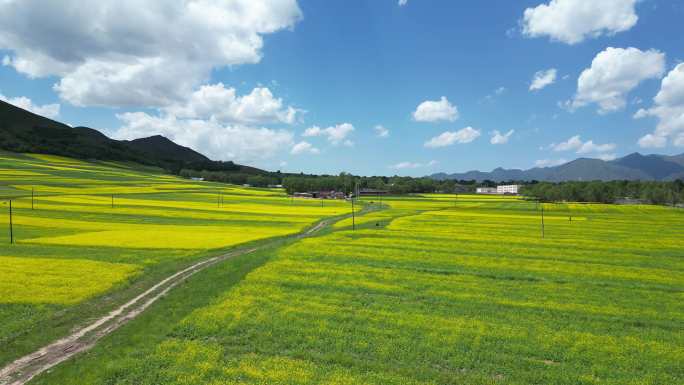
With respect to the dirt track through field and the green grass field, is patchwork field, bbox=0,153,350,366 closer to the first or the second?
the green grass field

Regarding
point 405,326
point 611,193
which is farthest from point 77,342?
point 611,193

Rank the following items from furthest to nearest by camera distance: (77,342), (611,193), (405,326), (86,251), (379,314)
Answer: (611,193), (86,251), (379,314), (405,326), (77,342)

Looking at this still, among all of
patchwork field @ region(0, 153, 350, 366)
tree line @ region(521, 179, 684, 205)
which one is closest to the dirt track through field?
patchwork field @ region(0, 153, 350, 366)

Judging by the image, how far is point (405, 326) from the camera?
56.2ft

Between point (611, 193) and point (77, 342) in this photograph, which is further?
point (611, 193)

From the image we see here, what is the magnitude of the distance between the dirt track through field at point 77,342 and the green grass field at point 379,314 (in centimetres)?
70

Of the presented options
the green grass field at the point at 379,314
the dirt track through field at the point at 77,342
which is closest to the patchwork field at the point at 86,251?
the green grass field at the point at 379,314

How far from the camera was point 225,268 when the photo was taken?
28.5 meters

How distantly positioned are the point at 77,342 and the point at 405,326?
48.2 ft

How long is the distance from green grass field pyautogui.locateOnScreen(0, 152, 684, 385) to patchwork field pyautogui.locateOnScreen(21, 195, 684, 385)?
0.26ft

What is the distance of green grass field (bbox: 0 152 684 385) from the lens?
13438 mm

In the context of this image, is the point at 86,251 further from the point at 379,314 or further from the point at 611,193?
the point at 611,193

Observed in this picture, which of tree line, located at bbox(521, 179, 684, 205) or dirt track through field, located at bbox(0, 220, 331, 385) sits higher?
tree line, located at bbox(521, 179, 684, 205)

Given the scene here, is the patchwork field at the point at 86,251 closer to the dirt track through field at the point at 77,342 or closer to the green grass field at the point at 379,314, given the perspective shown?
the green grass field at the point at 379,314
